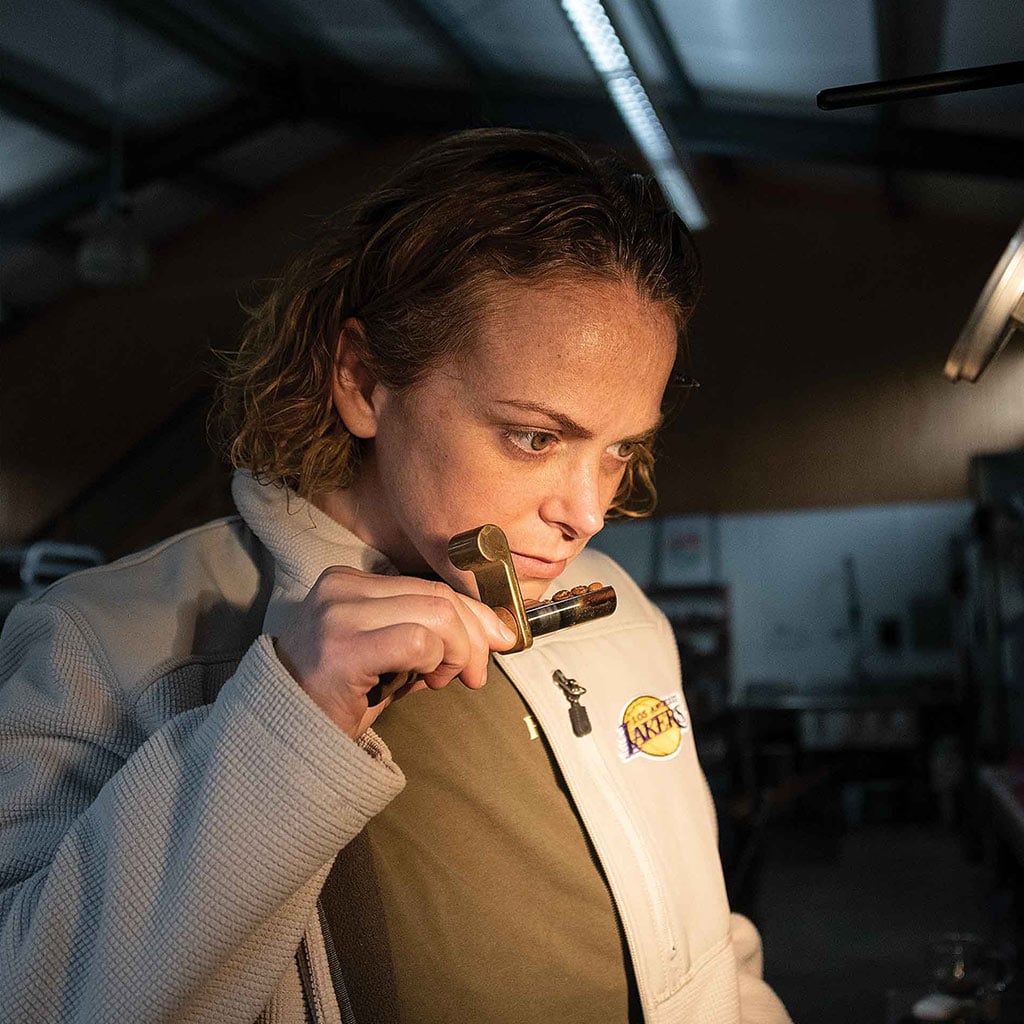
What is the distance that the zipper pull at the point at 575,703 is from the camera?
122 cm

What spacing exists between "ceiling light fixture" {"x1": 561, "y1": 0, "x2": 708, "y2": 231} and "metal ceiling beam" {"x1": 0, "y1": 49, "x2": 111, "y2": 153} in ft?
12.4

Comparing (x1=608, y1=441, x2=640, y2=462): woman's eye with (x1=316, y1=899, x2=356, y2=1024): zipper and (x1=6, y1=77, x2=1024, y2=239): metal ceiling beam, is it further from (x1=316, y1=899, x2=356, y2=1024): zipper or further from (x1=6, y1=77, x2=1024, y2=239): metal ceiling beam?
(x1=6, y1=77, x2=1024, y2=239): metal ceiling beam

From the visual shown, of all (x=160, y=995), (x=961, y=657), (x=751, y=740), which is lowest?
(x=751, y=740)

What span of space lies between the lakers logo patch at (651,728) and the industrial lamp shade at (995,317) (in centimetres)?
52

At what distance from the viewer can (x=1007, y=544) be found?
6.23 meters

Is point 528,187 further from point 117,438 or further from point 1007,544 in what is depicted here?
point 117,438

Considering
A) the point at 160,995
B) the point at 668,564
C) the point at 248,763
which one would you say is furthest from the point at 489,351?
the point at 668,564

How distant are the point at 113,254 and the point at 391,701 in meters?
5.71

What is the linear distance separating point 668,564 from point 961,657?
224cm

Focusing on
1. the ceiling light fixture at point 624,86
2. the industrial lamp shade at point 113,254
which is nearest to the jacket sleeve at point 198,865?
the ceiling light fixture at point 624,86

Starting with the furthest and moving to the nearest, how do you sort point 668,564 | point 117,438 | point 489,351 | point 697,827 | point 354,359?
1. point 668,564
2. point 117,438
3. point 697,827
4. point 354,359
5. point 489,351

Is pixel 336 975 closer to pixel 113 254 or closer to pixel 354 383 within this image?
pixel 354 383

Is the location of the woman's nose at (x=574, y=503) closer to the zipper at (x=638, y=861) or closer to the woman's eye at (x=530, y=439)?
the woman's eye at (x=530, y=439)

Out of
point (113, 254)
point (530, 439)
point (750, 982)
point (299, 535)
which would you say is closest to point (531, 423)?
point (530, 439)
